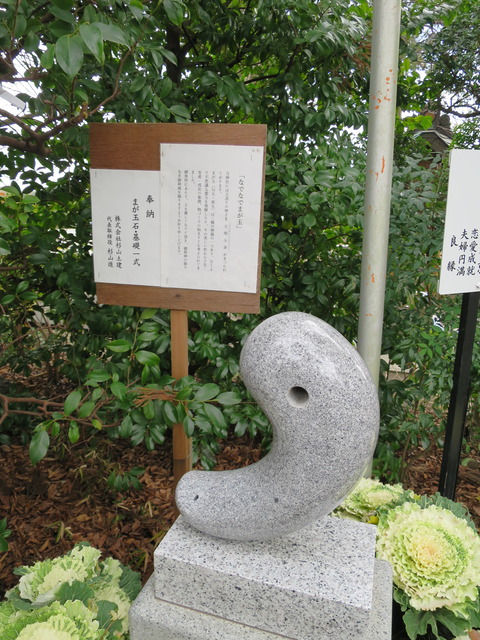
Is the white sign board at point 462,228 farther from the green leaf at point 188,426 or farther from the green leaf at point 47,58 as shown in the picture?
the green leaf at point 47,58

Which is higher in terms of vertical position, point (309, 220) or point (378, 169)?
point (378, 169)

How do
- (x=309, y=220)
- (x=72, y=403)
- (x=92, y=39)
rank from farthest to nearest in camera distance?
(x=309, y=220) → (x=72, y=403) → (x=92, y=39)

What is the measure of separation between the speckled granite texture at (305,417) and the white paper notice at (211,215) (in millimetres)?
780

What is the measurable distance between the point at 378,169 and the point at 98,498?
2339 millimetres

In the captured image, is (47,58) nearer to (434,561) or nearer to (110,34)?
(110,34)

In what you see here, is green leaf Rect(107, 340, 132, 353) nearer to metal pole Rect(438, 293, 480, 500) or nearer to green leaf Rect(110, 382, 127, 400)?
green leaf Rect(110, 382, 127, 400)

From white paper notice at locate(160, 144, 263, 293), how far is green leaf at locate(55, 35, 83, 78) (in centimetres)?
96

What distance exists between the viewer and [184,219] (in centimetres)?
208

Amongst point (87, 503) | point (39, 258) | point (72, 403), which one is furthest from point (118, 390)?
point (87, 503)

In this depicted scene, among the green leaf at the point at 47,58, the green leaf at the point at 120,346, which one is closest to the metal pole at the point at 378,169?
the green leaf at the point at 120,346

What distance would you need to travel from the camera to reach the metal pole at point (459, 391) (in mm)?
2094

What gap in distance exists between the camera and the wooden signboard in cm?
200

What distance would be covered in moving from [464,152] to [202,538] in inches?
67.1

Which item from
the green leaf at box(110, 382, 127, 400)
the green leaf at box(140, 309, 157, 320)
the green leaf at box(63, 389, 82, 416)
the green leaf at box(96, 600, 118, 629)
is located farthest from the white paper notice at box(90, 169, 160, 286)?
the green leaf at box(96, 600, 118, 629)
